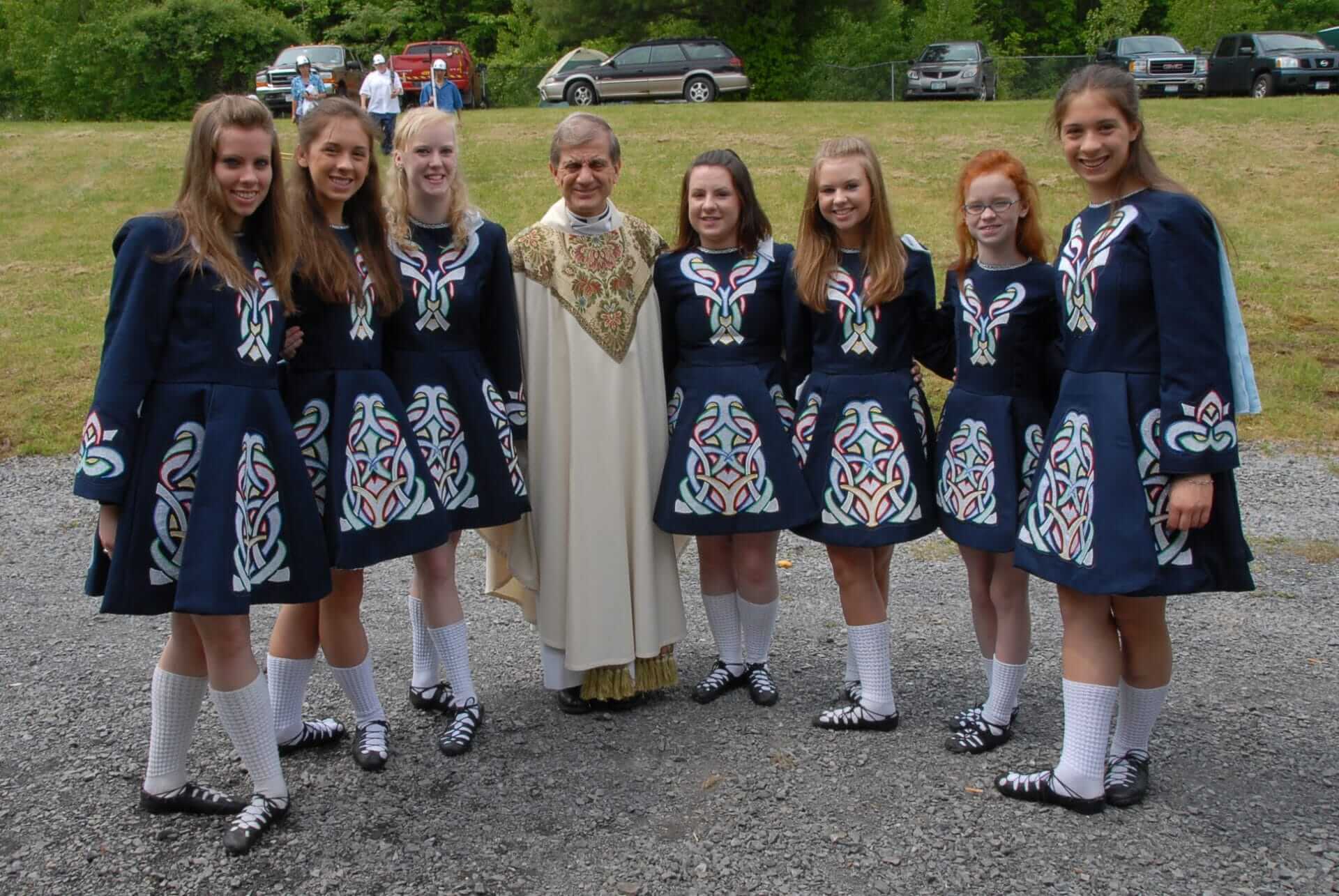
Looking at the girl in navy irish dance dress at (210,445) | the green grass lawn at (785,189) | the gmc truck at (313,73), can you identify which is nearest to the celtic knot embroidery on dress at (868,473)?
the girl in navy irish dance dress at (210,445)

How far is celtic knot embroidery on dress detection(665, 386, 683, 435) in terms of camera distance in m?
4.18

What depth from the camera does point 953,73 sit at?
84.0ft

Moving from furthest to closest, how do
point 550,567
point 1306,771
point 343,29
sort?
1. point 343,29
2. point 550,567
3. point 1306,771

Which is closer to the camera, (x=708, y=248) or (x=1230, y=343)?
(x=1230, y=343)

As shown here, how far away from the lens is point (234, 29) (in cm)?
3244

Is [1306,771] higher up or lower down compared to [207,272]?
lower down

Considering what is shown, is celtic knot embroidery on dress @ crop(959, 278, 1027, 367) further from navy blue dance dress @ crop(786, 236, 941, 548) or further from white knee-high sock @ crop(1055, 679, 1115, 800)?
white knee-high sock @ crop(1055, 679, 1115, 800)

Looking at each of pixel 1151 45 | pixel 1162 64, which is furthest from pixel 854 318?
pixel 1151 45

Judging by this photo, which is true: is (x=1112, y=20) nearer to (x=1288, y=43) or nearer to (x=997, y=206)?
(x=1288, y=43)

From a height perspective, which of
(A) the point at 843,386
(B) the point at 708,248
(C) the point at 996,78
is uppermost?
(C) the point at 996,78

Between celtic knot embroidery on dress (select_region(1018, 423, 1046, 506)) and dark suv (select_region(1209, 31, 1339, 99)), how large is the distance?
23435 millimetres

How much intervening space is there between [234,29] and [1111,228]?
1318 inches

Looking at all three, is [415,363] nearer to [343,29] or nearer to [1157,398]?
[1157,398]

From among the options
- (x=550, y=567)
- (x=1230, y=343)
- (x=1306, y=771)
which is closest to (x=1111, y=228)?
(x=1230, y=343)
